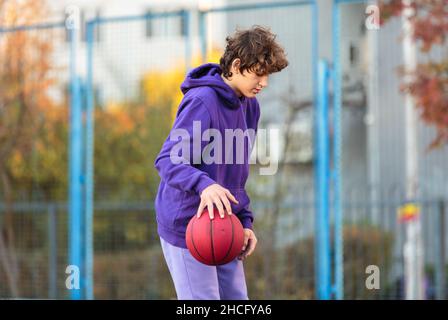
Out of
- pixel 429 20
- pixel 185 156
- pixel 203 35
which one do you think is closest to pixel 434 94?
pixel 429 20

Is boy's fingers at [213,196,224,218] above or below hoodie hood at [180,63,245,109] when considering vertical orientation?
below

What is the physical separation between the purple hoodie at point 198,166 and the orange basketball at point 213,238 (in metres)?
0.05

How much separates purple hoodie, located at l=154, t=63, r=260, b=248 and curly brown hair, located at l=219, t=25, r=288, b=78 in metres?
0.10

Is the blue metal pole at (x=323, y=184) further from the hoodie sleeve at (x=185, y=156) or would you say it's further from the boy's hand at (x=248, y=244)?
the hoodie sleeve at (x=185, y=156)

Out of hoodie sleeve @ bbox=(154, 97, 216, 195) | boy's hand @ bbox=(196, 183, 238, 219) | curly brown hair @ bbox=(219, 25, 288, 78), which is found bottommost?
boy's hand @ bbox=(196, 183, 238, 219)

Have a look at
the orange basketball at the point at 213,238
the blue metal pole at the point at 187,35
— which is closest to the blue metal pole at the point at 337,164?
the blue metal pole at the point at 187,35

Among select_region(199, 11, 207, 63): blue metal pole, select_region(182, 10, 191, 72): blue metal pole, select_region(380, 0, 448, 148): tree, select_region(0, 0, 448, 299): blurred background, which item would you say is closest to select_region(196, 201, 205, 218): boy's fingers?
select_region(0, 0, 448, 299): blurred background

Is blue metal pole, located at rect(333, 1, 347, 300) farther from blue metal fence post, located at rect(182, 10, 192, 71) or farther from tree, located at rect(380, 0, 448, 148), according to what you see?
blue metal fence post, located at rect(182, 10, 192, 71)

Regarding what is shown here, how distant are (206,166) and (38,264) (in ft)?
18.4

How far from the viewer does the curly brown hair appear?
3.53 m

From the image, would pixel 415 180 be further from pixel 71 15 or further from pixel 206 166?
pixel 206 166

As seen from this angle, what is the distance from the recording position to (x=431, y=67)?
26.2ft

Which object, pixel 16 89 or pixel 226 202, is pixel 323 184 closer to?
pixel 226 202

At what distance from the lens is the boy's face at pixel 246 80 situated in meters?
3.56
